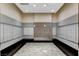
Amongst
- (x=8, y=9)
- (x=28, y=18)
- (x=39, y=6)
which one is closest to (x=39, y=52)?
(x=8, y=9)

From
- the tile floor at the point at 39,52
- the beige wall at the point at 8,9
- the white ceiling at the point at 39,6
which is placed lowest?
the tile floor at the point at 39,52

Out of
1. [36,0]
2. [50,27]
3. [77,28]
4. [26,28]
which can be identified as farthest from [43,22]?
[36,0]

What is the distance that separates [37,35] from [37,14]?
7.26 feet

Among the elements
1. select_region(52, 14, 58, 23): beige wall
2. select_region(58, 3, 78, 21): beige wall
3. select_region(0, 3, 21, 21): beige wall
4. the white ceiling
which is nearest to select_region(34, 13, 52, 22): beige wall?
select_region(52, 14, 58, 23): beige wall

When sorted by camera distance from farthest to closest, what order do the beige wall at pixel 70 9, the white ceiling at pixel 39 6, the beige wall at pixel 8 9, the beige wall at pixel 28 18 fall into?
the beige wall at pixel 28 18 < the white ceiling at pixel 39 6 < the beige wall at pixel 70 9 < the beige wall at pixel 8 9

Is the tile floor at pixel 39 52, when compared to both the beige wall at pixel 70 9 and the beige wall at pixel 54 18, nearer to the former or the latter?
the beige wall at pixel 70 9

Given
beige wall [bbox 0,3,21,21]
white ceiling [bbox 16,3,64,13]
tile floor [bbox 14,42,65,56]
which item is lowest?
tile floor [bbox 14,42,65,56]

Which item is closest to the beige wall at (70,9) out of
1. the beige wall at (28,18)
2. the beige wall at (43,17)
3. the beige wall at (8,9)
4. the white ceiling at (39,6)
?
the white ceiling at (39,6)

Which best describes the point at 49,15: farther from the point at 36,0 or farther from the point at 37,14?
the point at 36,0

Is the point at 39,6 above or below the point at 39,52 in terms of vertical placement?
above

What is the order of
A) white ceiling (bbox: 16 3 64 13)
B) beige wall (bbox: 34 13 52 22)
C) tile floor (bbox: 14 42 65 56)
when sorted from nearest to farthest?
tile floor (bbox: 14 42 65 56) < white ceiling (bbox: 16 3 64 13) < beige wall (bbox: 34 13 52 22)

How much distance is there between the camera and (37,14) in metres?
10.6

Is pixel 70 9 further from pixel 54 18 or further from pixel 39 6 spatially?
pixel 54 18

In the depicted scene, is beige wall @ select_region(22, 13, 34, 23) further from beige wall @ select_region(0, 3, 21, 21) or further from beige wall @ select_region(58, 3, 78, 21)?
beige wall @ select_region(58, 3, 78, 21)
